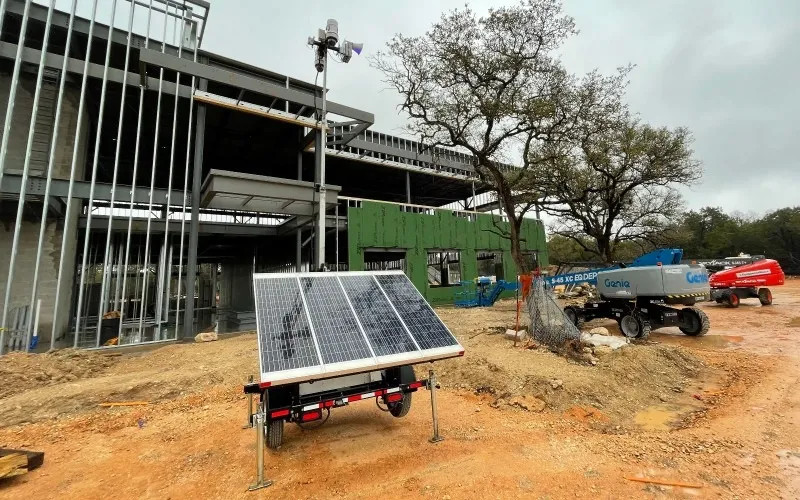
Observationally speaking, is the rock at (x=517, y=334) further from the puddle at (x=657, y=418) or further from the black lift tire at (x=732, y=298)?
the black lift tire at (x=732, y=298)

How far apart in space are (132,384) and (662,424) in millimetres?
10538

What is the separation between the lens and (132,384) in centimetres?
755

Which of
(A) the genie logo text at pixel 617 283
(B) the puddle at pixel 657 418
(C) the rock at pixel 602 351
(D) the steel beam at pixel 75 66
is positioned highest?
(D) the steel beam at pixel 75 66

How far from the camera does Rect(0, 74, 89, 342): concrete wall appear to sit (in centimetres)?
1228

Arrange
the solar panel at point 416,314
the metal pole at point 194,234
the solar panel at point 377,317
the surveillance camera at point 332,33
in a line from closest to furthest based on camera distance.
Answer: the solar panel at point 377,317 < the solar panel at point 416,314 < the surveillance camera at point 332,33 < the metal pole at point 194,234

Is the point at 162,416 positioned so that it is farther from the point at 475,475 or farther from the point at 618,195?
the point at 618,195

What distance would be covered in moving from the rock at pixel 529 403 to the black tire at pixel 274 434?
13.3 ft

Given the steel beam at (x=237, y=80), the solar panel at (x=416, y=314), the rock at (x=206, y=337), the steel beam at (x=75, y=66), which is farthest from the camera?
the steel beam at (x=237, y=80)

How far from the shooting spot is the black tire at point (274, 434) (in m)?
4.54

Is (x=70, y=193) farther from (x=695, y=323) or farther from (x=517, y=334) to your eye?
(x=695, y=323)

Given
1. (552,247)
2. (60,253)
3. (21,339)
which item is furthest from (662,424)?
(552,247)

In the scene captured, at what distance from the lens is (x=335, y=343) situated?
4340 mm

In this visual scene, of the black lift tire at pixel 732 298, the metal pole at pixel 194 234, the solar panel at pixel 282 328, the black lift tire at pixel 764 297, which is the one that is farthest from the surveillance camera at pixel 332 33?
the black lift tire at pixel 764 297

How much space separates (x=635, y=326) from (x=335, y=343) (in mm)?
11606
